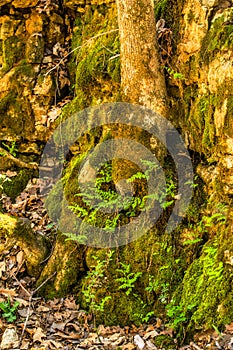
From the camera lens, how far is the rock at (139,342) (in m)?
→ 4.63

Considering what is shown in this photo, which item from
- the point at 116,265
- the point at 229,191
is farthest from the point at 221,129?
the point at 116,265

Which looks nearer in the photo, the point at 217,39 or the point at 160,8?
the point at 217,39

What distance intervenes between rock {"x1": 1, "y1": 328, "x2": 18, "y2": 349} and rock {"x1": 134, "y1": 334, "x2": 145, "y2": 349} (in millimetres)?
1386

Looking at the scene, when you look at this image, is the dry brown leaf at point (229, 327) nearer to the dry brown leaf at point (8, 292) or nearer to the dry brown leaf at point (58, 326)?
the dry brown leaf at point (58, 326)

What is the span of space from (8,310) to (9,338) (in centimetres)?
43

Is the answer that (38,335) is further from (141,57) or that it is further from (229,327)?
(141,57)

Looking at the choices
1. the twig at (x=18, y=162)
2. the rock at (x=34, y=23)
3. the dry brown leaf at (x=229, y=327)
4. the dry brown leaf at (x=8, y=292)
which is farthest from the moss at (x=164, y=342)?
the rock at (x=34, y=23)

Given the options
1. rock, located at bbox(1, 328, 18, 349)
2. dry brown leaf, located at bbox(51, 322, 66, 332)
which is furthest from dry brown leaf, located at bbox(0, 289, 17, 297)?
dry brown leaf, located at bbox(51, 322, 66, 332)

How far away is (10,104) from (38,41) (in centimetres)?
124

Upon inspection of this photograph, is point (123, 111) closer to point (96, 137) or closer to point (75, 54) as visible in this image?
point (96, 137)

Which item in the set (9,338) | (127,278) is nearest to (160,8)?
(127,278)

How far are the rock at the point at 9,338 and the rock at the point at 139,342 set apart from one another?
139 cm

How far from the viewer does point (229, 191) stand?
4.65 meters

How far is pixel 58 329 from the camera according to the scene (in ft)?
16.7
